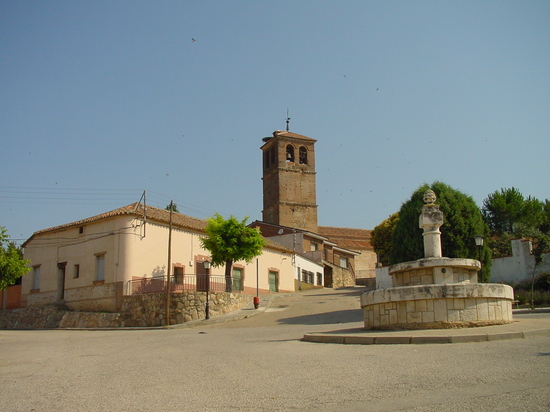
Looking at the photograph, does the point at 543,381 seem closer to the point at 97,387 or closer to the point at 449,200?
the point at 97,387

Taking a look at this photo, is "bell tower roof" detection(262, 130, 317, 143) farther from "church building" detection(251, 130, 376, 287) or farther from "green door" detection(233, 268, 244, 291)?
"green door" detection(233, 268, 244, 291)

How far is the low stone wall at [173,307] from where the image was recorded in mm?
25189

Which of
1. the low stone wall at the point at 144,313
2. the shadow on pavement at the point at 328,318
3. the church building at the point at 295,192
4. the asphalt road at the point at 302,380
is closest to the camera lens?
the asphalt road at the point at 302,380

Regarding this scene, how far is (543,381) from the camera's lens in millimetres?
5844

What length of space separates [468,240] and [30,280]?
80.4 ft

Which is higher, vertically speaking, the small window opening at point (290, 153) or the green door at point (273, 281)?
the small window opening at point (290, 153)

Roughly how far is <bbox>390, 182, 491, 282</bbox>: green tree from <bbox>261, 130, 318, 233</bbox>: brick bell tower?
119 ft

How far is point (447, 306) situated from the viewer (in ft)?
38.4

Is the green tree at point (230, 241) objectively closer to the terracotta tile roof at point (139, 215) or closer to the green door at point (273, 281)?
the terracotta tile roof at point (139, 215)

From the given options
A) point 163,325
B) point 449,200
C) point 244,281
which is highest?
point 449,200

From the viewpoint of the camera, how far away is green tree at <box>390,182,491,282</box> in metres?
24.5

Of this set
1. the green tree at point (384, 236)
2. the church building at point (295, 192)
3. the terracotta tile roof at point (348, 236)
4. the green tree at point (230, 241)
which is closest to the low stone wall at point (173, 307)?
the green tree at point (230, 241)

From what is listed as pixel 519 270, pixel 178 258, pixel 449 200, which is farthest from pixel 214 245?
pixel 519 270

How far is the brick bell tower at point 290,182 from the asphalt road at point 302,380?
52.9 metres
